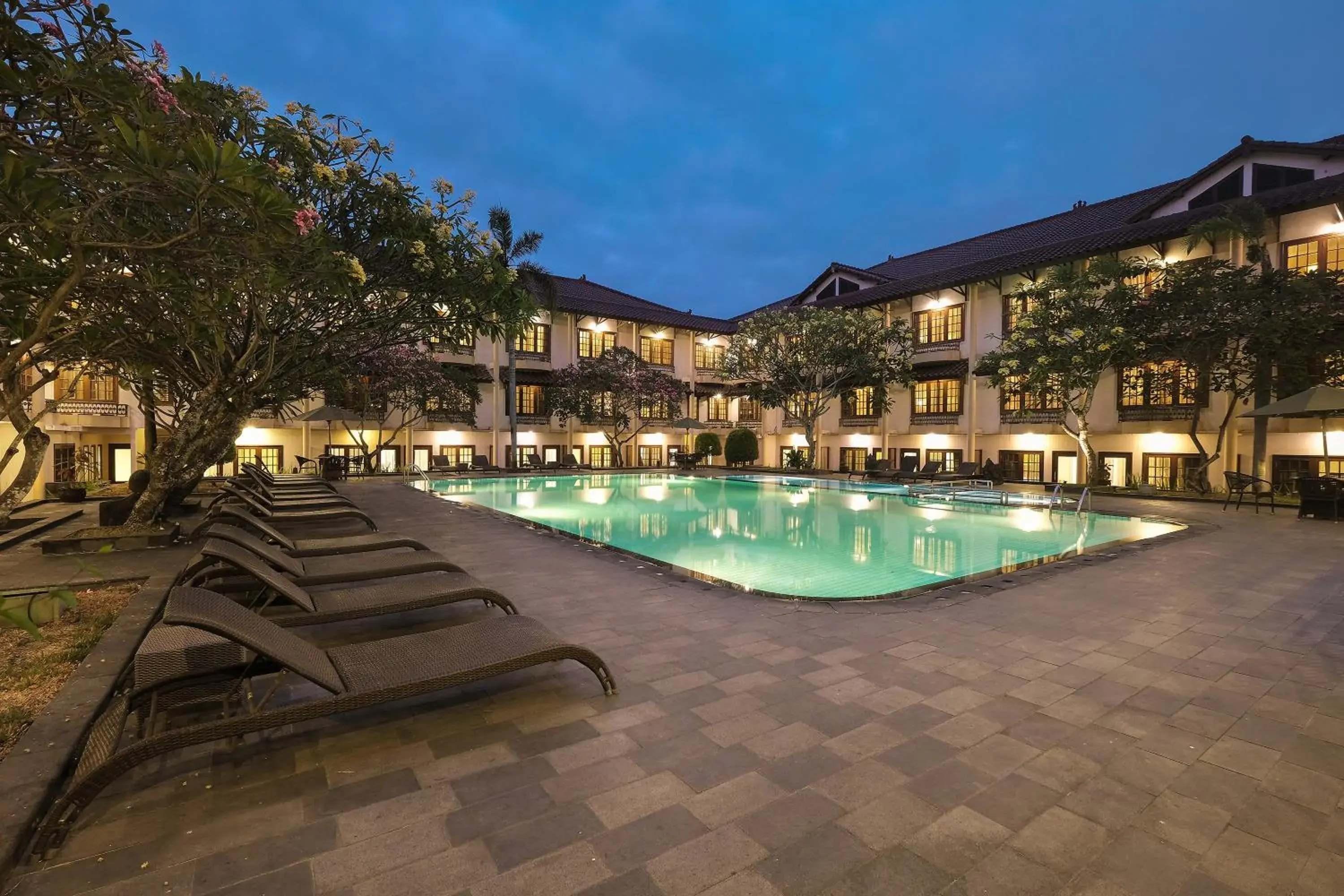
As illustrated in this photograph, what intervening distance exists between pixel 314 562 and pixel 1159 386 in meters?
21.9

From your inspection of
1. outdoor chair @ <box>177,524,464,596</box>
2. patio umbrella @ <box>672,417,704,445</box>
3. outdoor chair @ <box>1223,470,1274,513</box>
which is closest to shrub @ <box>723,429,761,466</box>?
patio umbrella @ <box>672,417,704,445</box>

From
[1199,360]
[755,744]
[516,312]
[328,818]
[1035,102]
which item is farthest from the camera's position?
[1035,102]

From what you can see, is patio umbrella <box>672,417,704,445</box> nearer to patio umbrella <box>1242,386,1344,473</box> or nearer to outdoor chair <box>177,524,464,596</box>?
patio umbrella <box>1242,386,1344,473</box>

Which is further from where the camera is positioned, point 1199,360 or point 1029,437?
point 1029,437

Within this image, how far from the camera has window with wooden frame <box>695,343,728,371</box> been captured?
34406 mm

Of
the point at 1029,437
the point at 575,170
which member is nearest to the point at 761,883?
the point at 1029,437

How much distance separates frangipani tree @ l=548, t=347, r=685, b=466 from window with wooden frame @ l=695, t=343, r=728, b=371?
5587 millimetres

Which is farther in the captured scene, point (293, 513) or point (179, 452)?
point (293, 513)

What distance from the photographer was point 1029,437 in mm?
22625

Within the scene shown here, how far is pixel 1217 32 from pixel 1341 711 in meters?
169

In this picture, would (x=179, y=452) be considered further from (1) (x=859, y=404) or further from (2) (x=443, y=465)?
(1) (x=859, y=404)

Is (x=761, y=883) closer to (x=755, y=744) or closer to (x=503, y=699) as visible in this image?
(x=755, y=744)

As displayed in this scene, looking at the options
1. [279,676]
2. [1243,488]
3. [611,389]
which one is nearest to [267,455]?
[611,389]

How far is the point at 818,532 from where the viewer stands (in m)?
11.4
